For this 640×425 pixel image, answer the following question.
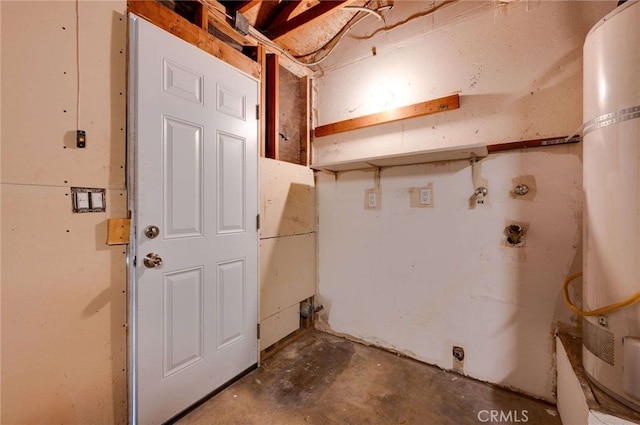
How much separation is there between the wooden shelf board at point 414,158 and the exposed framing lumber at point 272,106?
432mm

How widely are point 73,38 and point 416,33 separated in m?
2.16

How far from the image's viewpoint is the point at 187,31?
158cm

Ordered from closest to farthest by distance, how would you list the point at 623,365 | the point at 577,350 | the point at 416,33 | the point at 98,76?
the point at 623,365 < the point at 98,76 < the point at 577,350 < the point at 416,33

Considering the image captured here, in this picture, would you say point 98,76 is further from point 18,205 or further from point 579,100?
point 579,100

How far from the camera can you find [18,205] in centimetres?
103

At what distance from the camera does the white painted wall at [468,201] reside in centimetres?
153

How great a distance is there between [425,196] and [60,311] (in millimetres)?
2202

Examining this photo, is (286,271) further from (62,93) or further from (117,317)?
(62,93)

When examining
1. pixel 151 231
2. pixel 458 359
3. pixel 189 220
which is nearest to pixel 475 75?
pixel 458 359

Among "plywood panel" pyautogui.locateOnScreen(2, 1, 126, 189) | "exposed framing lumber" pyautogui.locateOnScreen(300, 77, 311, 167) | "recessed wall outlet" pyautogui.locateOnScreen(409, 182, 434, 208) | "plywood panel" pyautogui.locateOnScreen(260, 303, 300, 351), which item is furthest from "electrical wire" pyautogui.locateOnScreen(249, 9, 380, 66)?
"plywood panel" pyautogui.locateOnScreen(260, 303, 300, 351)

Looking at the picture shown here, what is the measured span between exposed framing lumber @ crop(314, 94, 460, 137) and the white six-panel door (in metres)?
0.81

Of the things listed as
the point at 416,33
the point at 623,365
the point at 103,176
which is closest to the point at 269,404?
the point at 103,176

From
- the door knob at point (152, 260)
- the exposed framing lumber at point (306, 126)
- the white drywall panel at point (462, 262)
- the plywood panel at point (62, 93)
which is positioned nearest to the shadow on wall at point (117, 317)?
the door knob at point (152, 260)

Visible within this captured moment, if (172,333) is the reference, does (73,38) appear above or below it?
above
